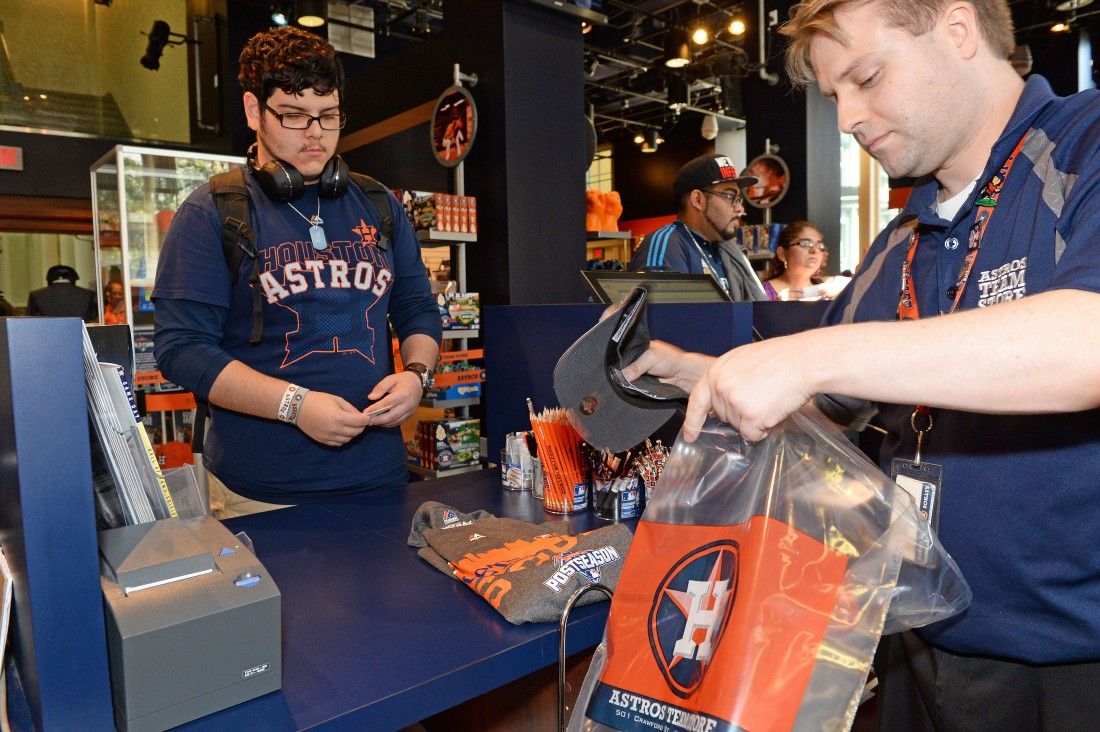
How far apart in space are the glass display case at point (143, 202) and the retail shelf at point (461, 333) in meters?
1.70

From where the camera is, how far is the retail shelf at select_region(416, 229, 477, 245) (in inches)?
171

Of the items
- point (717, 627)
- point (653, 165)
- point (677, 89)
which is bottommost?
point (717, 627)

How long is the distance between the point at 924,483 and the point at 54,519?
3.61 ft

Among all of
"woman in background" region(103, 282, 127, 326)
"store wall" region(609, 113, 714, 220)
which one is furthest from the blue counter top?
"store wall" region(609, 113, 714, 220)

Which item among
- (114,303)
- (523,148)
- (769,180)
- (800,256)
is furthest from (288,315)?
(769,180)

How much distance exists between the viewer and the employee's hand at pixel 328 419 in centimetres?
163

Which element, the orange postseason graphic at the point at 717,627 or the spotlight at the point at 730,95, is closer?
the orange postseason graphic at the point at 717,627

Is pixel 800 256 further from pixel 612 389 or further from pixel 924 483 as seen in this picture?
pixel 612 389

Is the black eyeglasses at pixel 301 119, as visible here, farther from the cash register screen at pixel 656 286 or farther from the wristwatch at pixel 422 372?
the cash register screen at pixel 656 286

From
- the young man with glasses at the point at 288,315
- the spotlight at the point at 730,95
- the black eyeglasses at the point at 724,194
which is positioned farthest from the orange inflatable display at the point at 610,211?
the spotlight at the point at 730,95

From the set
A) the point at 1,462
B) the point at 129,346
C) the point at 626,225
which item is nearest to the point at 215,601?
the point at 1,462

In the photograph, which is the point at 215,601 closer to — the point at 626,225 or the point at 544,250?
the point at 544,250

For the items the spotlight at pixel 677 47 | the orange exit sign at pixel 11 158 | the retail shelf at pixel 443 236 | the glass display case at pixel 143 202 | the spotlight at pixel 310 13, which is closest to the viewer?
the retail shelf at pixel 443 236

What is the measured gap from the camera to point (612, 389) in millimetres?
1072
